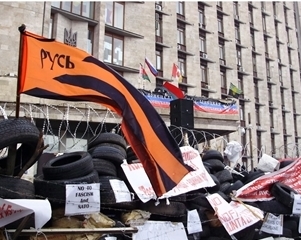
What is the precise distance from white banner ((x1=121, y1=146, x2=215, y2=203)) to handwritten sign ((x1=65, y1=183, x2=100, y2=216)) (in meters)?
0.73

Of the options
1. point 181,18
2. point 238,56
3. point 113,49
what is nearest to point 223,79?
point 238,56

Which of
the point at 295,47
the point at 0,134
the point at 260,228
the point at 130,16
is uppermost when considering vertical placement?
the point at 295,47

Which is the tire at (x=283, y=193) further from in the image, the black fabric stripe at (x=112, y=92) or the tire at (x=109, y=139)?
the black fabric stripe at (x=112, y=92)

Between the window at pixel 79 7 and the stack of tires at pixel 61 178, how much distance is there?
1983 centimetres

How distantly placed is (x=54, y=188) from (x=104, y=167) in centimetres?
98

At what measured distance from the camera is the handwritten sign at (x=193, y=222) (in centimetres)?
551

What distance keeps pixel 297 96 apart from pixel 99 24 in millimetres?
30236

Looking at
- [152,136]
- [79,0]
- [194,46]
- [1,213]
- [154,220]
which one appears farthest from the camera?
[194,46]

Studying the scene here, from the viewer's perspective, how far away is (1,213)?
3.73m

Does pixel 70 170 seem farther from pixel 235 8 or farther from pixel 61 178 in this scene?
pixel 235 8

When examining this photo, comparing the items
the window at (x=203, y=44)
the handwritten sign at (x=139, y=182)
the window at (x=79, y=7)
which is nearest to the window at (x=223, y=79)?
the window at (x=203, y=44)

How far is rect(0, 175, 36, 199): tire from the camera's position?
4.11 metres

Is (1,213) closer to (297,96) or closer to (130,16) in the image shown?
(130,16)

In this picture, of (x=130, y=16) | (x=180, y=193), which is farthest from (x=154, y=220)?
(x=130, y=16)
